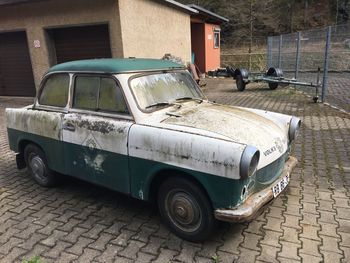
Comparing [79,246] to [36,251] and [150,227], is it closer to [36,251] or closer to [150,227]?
[36,251]

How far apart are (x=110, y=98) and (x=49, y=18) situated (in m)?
8.96

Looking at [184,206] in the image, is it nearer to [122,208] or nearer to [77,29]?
[122,208]

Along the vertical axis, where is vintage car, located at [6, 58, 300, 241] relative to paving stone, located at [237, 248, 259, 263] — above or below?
above

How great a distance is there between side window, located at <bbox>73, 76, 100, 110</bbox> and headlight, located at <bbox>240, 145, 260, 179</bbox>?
194cm

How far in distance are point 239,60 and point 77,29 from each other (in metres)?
17.7

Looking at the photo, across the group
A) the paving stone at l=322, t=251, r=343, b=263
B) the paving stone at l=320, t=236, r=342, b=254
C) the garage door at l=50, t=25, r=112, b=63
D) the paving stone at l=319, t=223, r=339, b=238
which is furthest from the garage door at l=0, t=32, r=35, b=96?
the paving stone at l=322, t=251, r=343, b=263

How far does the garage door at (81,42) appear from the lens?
424 inches

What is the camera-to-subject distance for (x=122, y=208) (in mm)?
4008

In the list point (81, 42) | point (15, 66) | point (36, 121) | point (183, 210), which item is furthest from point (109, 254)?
point (15, 66)

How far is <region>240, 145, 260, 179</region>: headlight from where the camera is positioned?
2.72 m

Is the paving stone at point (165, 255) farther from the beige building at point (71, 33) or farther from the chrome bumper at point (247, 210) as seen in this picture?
the beige building at point (71, 33)

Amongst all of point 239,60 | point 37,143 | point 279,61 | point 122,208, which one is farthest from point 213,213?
point 239,60

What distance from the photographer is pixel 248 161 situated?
8.93ft

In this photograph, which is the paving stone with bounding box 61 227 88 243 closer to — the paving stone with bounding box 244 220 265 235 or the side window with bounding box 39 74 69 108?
the side window with bounding box 39 74 69 108
